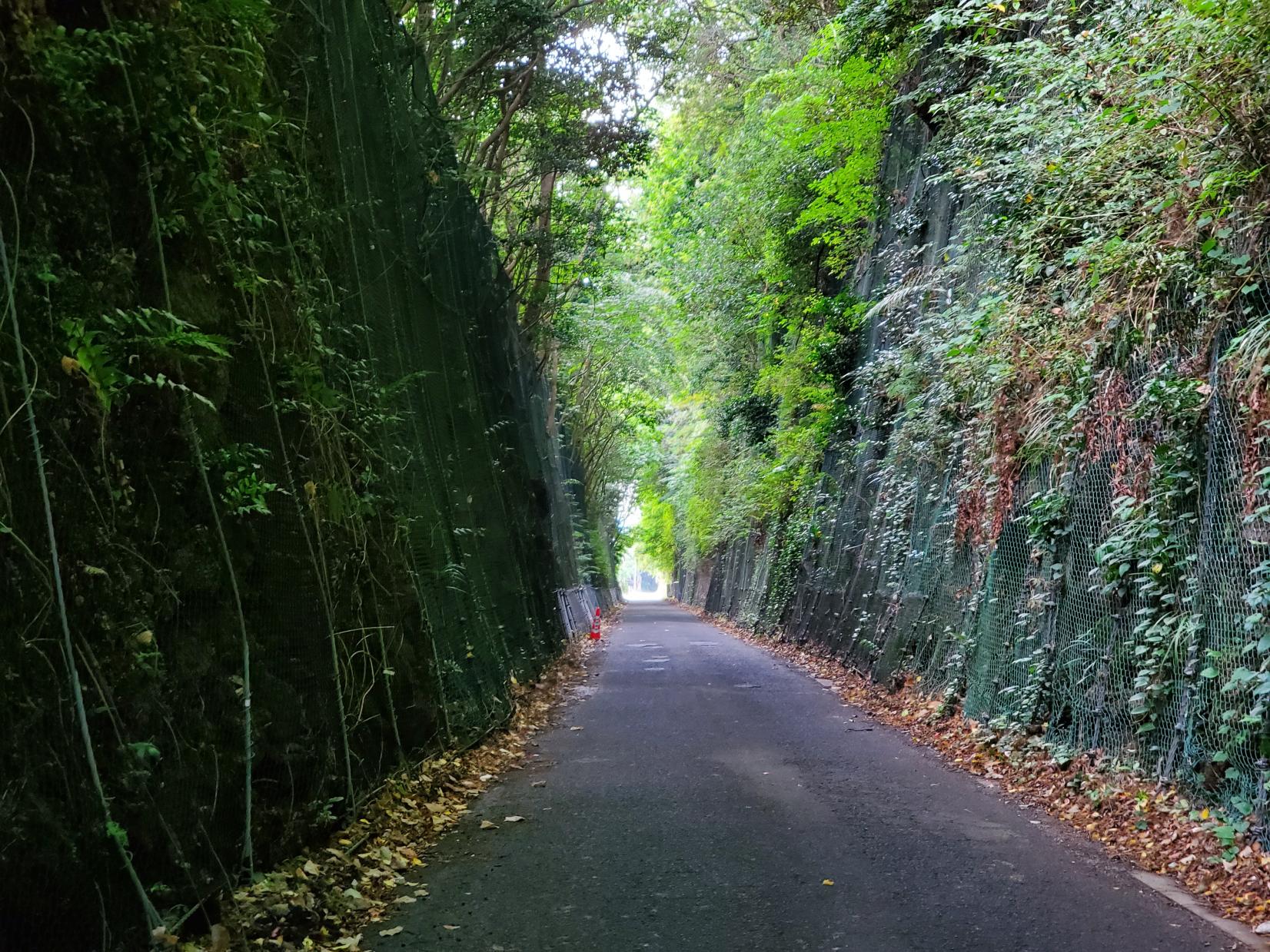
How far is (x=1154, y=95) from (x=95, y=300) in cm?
645

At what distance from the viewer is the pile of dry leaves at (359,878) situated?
3.83 m

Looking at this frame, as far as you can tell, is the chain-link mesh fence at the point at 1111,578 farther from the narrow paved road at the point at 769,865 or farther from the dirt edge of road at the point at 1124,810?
the narrow paved road at the point at 769,865

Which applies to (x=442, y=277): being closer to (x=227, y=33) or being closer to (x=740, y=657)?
(x=227, y=33)

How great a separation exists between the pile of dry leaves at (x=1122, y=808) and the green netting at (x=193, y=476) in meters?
4.18

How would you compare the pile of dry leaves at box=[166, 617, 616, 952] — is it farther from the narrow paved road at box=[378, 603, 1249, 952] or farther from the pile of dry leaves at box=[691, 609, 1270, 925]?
the pile of dry leaves at box=[691, 609, 1270, 925]

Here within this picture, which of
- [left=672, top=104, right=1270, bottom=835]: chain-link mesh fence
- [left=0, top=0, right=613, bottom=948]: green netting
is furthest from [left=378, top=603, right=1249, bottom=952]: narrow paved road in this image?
[left=0, top=0, right=613, bottom=948]: green netting

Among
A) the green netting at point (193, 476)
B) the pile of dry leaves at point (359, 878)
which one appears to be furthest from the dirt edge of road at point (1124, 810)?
the green netting at point (193, 476)

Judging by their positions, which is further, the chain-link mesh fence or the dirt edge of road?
the chain-link mesh fence

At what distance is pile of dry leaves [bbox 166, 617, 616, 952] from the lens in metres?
3.83

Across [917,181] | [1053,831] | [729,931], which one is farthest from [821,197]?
[729,931]

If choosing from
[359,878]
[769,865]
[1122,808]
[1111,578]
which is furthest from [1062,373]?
[359,878]

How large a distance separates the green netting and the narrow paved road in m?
0.99

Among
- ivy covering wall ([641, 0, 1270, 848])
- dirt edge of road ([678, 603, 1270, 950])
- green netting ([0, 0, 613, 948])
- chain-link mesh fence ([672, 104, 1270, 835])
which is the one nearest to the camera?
green netting ([0, 0, 613, 948])

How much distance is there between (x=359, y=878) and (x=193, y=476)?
6.90 ft
